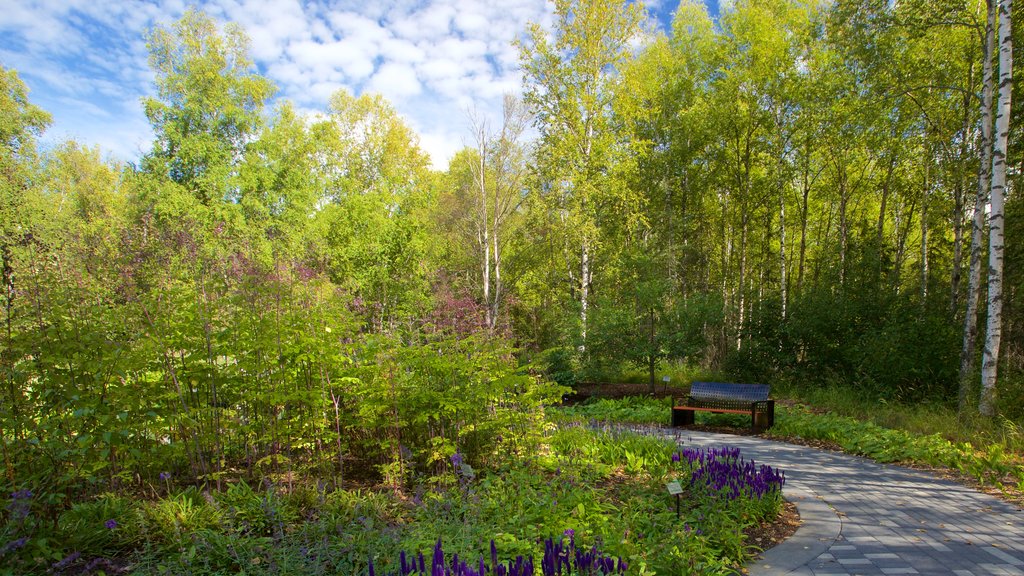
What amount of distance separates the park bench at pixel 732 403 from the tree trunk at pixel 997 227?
2.92 meters

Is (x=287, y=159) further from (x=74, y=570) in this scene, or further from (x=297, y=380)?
(x=74, y=570)

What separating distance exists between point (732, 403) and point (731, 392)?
7.6 inches

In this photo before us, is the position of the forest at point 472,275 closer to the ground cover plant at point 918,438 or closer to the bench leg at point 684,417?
the ground cover plant at point 918,438

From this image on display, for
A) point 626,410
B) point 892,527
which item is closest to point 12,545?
point 892,527

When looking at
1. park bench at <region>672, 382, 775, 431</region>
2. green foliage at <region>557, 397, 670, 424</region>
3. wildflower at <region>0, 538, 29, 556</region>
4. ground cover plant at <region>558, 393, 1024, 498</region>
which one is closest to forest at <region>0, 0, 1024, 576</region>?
wildflower at <region>0, 538, 29, 556</region>

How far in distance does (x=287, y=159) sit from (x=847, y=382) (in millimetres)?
20897

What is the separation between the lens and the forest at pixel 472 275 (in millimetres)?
3363

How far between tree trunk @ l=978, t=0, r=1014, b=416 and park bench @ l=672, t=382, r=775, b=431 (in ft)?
9.57

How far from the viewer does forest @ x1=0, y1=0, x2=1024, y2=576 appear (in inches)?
132

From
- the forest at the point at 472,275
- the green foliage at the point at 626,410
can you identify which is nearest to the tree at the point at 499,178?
the forest at the point at 472,275

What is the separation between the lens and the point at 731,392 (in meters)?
8.54

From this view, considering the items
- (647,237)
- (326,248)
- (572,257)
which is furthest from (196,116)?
(647,237)

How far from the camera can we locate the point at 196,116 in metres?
18.8

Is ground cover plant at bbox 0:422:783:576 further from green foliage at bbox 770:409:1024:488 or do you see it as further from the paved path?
green foliage at bbox 770:409:1024:488
